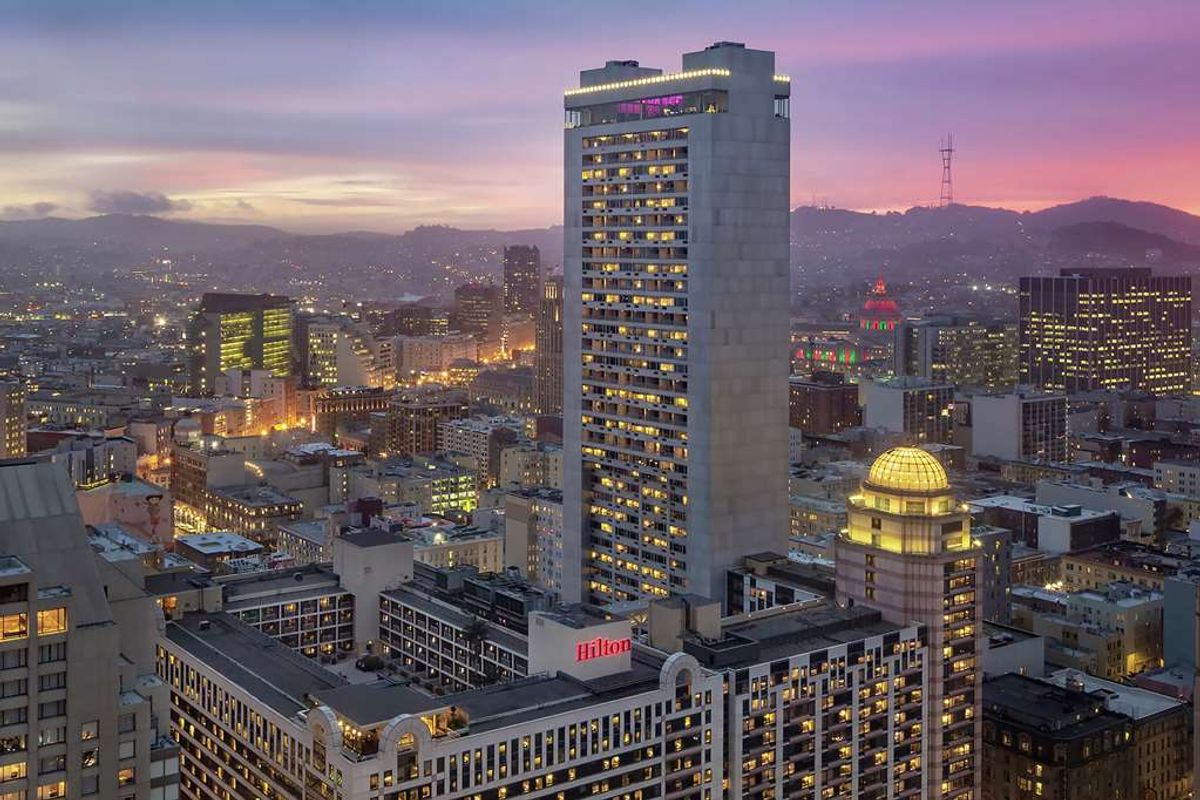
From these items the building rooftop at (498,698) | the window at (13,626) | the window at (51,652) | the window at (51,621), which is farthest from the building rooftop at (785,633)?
the window at (13,626)

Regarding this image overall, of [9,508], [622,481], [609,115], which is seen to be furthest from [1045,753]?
[9,508]

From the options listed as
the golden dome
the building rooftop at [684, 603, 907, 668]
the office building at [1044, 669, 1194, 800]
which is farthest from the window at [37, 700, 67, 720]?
the office building at [1044, 669, 1194, 800]

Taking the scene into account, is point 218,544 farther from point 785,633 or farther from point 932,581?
point 932,581

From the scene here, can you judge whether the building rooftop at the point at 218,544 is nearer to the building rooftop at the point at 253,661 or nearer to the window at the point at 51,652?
the building rooftop at the point at 253,661

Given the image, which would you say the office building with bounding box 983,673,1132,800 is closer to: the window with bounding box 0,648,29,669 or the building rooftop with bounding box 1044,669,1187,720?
the building rooftop with bounding box 1044,669,1187,720

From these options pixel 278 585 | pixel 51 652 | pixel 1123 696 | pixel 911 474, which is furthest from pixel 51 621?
pixel 1123 696

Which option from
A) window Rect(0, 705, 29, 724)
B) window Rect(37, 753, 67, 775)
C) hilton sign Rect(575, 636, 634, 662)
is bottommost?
hilton sign Rect(575, 636, 634, 662)
